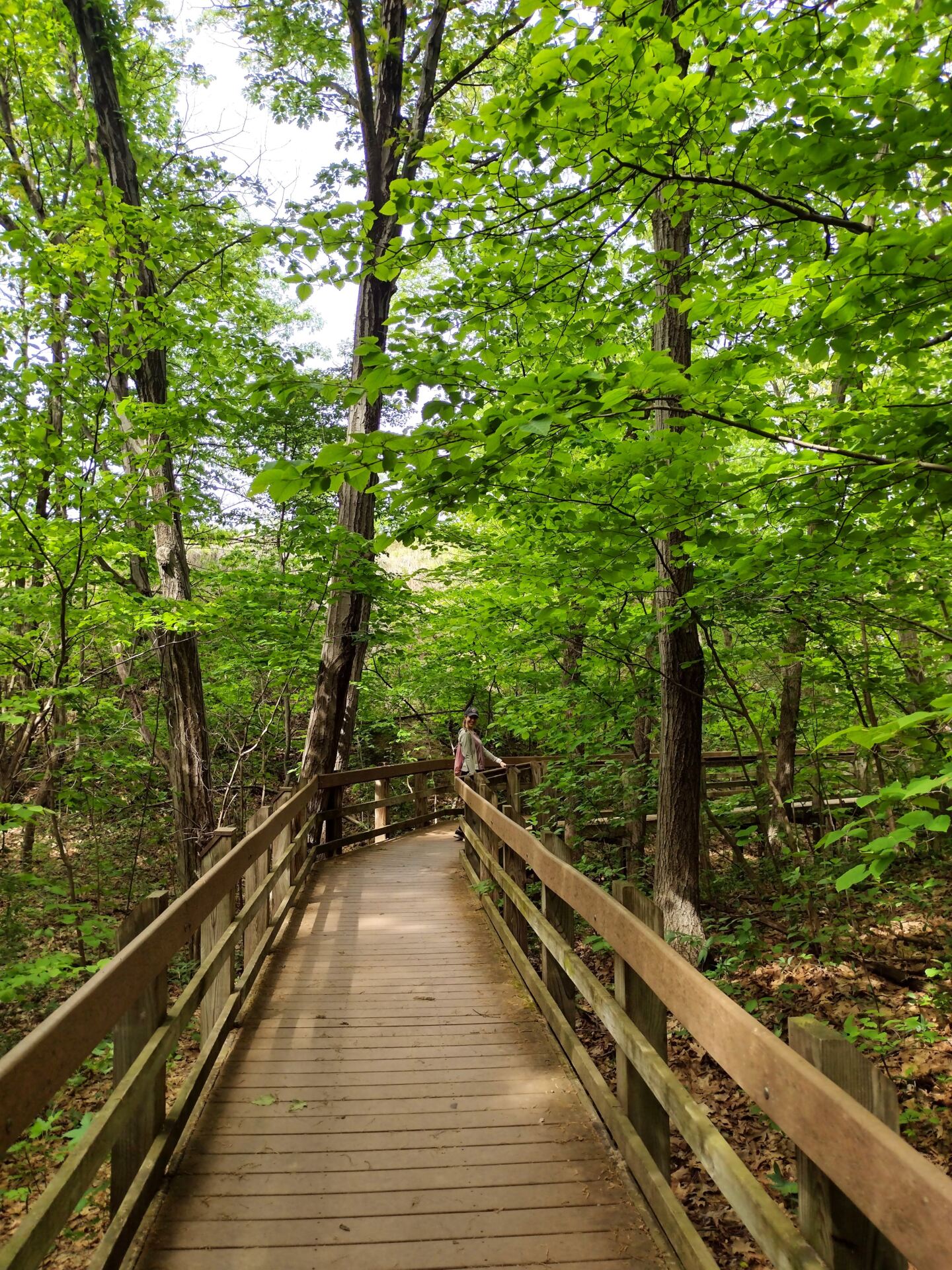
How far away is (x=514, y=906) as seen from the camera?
5176mm

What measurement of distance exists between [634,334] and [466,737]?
5.44m

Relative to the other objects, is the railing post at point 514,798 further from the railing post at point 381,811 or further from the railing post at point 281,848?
the railing post at point 381,811

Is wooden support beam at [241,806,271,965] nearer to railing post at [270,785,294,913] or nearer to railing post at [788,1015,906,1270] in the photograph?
railing post at [270,785,294,913]

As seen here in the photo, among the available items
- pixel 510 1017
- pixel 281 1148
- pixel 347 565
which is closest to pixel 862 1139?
pixel 281 1148

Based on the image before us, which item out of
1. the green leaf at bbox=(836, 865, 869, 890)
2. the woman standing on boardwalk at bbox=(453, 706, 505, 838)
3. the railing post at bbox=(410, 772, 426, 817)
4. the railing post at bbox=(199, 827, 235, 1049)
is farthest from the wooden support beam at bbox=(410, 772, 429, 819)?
the green leaf at bbox=(836, 865, 869, 890)

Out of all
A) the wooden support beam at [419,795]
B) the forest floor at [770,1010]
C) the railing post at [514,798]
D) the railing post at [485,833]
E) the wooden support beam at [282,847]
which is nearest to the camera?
the forest floor at [770,1010]

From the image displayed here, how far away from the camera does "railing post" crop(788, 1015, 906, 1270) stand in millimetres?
1372

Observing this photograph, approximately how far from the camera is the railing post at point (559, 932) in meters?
3.81

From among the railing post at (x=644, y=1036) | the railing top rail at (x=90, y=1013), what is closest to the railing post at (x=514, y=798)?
the railing top rail at (x=90, y=1013)

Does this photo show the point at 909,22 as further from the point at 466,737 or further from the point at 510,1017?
the point at 466,737

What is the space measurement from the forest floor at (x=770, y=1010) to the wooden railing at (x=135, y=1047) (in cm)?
58

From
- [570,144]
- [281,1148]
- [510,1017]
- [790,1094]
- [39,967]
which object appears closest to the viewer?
[790,1094]

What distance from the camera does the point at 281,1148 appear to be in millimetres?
2992

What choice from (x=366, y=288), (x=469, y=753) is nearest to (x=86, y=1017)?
(x=469, y=753)
